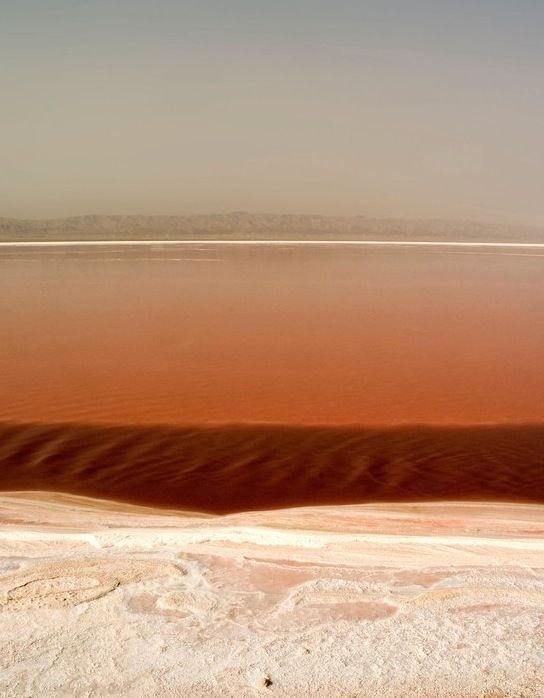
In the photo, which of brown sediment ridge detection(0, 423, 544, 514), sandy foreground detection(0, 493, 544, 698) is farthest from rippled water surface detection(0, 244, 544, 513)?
sandy foreground detection(0, 493, 544, 698)

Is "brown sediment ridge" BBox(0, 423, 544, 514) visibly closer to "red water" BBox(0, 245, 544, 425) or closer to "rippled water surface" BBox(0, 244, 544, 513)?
"rippled water surface" BBox(0, 244, 544, 513)

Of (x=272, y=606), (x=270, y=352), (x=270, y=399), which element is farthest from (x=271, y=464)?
(x=270, y=352)

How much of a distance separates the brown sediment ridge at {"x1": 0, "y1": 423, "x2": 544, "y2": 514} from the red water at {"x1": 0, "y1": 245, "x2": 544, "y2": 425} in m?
0.50

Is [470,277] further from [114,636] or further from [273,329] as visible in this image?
[114,636]

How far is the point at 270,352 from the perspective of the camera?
11695 mm

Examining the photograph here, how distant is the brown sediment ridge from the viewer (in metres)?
5.73

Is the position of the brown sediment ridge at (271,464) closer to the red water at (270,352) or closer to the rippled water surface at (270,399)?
the rippled water surface at (270,399)

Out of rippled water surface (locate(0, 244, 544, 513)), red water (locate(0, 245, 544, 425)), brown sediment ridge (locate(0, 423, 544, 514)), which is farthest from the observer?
red water (locate(0, 245, 544, 425))

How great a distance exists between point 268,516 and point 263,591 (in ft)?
4.37

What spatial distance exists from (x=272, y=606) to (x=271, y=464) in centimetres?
303

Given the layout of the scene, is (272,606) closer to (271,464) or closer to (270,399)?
(271,464)

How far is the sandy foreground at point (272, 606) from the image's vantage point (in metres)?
2.89

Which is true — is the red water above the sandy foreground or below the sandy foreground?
below

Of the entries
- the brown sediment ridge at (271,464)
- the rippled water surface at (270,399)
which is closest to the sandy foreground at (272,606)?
the brown sediment ridge at (271,464)
